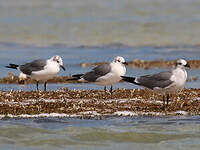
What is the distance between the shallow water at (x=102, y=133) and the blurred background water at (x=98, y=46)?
0.06ft

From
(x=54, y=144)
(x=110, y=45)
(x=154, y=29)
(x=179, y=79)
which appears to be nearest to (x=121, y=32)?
(x=154, y=29)

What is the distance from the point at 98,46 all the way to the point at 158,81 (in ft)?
64.8

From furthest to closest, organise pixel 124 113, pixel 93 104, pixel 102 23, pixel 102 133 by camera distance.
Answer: pixel 102 23
pixel 93 104
pixel 124 113
pixel 102 133

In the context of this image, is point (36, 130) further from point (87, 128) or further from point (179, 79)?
point (179, 79)

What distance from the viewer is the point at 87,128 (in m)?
13.9

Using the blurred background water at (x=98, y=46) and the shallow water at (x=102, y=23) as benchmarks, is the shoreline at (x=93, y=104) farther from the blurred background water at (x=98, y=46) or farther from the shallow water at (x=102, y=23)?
the shallow water at (x=102, y=23)

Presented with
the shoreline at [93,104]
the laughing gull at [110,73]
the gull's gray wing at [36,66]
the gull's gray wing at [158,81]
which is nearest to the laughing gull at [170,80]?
the gull's gray wing at [158,81]

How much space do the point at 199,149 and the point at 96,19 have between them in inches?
1547

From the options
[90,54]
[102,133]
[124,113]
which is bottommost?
[102,133]

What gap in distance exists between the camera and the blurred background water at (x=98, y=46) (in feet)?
43.5

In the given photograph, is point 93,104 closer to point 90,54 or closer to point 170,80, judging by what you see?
point 170,80

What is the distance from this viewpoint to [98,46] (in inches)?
1414

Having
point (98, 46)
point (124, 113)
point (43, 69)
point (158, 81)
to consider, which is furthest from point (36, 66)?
point (98, 46)

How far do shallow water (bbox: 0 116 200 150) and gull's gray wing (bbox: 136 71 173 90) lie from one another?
1239 millimetres
